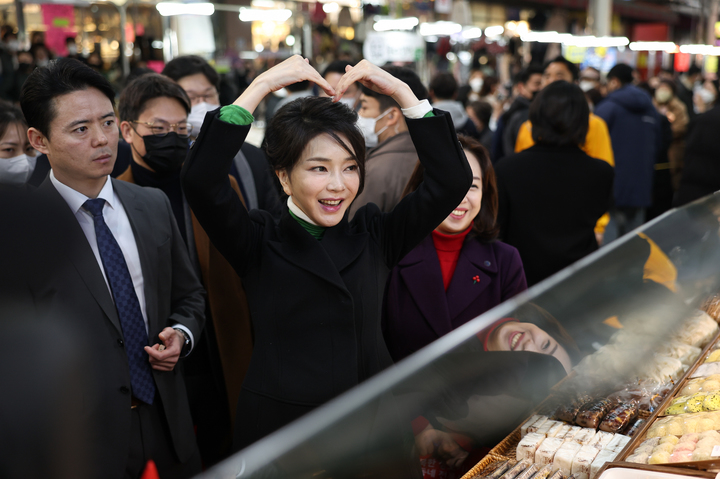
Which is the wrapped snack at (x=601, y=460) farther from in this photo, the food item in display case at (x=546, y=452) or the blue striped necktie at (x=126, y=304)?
the blue striped necktie at (x=126, y=304)

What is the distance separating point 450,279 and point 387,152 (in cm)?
95

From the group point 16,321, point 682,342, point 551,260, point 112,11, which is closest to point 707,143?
point 551,260

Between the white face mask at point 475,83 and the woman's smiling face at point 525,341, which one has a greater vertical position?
the white face mask at point 475,83

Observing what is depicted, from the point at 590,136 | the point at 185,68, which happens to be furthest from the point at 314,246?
the point at 590,136

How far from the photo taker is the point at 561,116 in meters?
3.23

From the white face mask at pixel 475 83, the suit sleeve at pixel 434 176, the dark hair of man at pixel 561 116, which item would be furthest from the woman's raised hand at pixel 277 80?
the white face mask at pixel 475 83

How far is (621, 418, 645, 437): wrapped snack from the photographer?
1.85m

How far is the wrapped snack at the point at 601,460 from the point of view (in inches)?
64.3

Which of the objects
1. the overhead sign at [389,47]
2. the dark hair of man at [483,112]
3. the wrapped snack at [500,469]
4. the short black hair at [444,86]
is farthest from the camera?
the overhead sign at [389,47]

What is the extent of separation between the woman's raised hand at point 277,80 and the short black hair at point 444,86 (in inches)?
151

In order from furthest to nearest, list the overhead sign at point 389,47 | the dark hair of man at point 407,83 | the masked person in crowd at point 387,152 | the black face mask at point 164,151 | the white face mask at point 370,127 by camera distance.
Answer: the overhead sign at point 389,47, the white face mask at point 370,127, the dark hair of man at point 407,83, the masked person in crowd at point 387,152, the black face mask at point 164,151

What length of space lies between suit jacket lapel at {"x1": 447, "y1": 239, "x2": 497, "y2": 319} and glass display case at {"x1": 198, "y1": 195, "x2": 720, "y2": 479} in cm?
31

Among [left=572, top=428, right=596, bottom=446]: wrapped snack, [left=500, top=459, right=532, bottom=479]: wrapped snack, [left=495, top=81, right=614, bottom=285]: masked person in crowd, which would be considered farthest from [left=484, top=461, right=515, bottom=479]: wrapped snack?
[left=495, top=81, right=614, bottom=285]: masked person in crowd

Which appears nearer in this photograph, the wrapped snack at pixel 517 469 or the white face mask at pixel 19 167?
the wrapped snack at pixel 517 469
